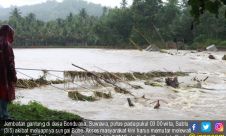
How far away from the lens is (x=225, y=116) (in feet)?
37.8

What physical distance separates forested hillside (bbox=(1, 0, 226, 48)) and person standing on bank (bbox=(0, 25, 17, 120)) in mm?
54575

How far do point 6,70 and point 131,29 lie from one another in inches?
2968

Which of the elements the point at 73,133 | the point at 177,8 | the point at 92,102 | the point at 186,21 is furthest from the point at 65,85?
the point at 177,8

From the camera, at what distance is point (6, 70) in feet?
21.9

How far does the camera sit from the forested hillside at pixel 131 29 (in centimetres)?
6500

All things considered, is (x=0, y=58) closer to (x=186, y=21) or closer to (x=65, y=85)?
(x=65, y=85)

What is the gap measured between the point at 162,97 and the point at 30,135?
944cm

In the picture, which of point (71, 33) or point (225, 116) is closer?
point (225, 116)

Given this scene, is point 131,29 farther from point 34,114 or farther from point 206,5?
point 206,5
